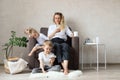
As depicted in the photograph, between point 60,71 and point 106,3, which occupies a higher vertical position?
point 106,3

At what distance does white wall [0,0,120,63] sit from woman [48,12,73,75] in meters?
0.59

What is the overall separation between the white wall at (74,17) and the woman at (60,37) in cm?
59

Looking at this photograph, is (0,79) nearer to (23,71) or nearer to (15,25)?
(23,71)

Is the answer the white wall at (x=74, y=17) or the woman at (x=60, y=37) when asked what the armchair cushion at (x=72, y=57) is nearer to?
the woman at (x=60, y=37)

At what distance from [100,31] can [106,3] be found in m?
0.63

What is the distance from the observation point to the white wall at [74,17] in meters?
5.22

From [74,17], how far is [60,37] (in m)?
0.88

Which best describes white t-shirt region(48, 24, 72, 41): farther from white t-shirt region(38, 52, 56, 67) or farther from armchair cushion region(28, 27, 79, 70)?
white t-shirt region(38, 52, 56, 67)

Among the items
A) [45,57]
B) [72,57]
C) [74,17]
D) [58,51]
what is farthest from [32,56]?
[74,17]

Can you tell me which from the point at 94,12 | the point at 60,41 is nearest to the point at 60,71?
the point at 60,41

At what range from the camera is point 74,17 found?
532 cm

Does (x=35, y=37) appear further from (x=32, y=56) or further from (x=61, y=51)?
(x=61, y=51)

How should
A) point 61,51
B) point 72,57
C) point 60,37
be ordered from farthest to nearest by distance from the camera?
→ 1. point 60,37
2. point 72,57
3. point 61,51

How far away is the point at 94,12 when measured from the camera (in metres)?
5.34
